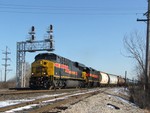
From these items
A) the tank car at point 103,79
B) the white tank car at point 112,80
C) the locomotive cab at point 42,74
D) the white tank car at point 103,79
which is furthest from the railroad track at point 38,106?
the white tank car at point 112,80

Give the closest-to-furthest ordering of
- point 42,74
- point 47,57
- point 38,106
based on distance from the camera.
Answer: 1. point 38,106
2. point 42,74
3. point 47,57

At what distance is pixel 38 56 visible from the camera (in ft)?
115

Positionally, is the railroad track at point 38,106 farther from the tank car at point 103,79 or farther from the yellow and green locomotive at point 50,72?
the tank car at point 103,79

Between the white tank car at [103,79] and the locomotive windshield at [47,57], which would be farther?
the white tank car at [103,79]

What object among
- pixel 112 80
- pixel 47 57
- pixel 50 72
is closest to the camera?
pixel 50 72

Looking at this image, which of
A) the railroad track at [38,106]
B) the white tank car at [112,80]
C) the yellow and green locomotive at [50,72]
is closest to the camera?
the railroad track at [38,106]

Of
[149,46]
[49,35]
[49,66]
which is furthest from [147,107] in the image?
[49,35]

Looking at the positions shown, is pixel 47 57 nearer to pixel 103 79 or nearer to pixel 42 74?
pixel 42 74

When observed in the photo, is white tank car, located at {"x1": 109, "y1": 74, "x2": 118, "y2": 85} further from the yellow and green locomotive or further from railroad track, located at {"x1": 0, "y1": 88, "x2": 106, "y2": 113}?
railroad track, located at {"x1": 0, "y1": 88, "x2": 106, "y2": 113}

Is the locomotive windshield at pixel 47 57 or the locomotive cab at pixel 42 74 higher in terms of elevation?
the locomotive windshield at pixel 47 57

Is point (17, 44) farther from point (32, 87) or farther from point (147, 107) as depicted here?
point (147, 107)

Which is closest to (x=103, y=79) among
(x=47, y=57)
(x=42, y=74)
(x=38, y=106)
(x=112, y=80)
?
(x=112, y=80)

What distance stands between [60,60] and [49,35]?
20.2 m

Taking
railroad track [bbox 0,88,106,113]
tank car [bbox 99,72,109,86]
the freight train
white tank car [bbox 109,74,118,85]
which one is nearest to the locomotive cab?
the freight train
